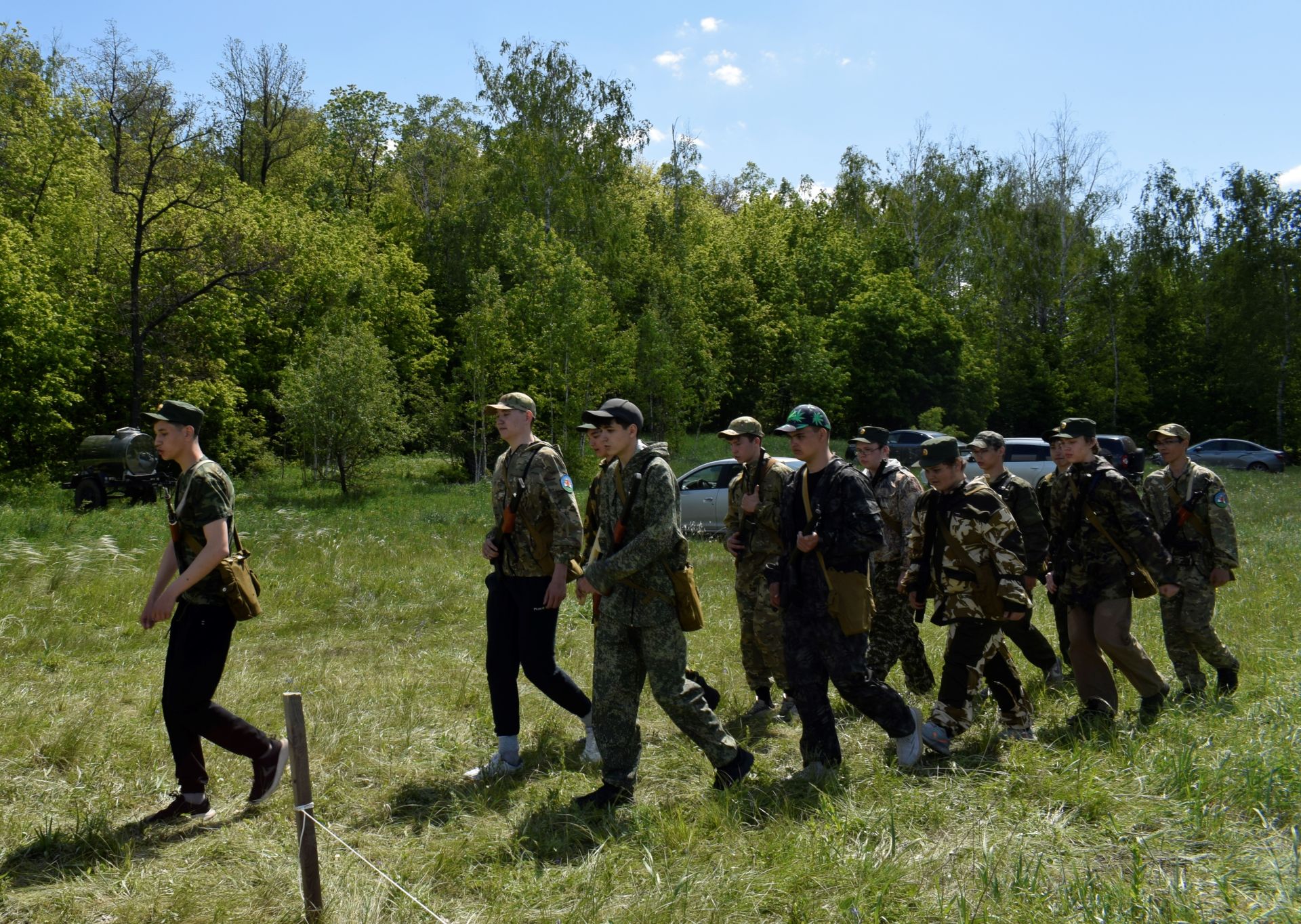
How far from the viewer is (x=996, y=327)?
49.8 meters

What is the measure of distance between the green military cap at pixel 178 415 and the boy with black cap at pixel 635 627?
1.85m

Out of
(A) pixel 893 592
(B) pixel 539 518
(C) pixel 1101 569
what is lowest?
(A) pixel 893 592

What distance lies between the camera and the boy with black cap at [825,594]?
463 cm

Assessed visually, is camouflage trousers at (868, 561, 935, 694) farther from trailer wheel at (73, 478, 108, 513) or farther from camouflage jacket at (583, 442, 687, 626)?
trailer wheel at (73, 478, 108, 513)

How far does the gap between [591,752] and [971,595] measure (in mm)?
2226

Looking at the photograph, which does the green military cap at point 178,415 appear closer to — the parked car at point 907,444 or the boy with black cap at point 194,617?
the boy with black cap at point 194,617

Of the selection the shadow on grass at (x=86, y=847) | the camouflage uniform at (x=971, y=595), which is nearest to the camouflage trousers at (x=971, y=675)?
the camouflage uniform at (x=971, y=595)

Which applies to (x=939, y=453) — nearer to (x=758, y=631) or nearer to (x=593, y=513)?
(x=758, y=631)

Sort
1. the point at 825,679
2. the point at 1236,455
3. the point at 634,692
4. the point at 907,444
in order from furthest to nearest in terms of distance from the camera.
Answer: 1. the point at 1236,455
2. the point at 907,444
3. the point at 825,679
4. the point at 634,692

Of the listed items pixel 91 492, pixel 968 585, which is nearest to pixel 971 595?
pixel 968 585

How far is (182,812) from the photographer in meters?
4.44

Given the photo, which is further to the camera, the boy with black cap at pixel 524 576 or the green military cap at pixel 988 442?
the green military cap at pixel 988 442

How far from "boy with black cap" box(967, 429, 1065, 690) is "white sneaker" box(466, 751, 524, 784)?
3077 mm

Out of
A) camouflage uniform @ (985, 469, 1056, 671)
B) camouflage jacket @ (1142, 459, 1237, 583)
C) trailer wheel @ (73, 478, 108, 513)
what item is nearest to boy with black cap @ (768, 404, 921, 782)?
camouflage uniform @ (985, 469, 1056, 671)
